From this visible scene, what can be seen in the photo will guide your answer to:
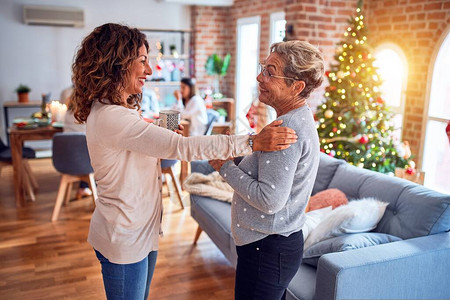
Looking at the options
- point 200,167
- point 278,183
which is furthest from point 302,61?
point 200,167

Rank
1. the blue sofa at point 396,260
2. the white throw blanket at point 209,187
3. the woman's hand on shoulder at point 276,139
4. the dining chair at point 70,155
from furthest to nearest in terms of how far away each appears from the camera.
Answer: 1. the dining chair at point 70,155
2. the white throw blanket at point 209,187
3. the blue sofa at point 396,260
4. the woman's hand on shoulder at point 276,139

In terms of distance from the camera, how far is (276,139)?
1305 mm

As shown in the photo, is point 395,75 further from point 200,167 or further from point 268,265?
point 268,265

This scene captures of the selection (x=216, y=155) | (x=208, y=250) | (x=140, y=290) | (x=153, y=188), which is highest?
(x=216, y=155)

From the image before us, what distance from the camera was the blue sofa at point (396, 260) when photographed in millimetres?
1809

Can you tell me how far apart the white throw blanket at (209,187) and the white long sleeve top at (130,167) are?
162 centimetres

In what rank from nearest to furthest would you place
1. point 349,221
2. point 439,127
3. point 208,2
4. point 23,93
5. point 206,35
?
point 349,221 < point 439,127 < point 23,93 < point 208,2 < point 206,35

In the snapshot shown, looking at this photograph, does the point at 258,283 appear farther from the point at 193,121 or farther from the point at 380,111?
the point at 193,121

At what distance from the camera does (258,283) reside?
4.75 feet

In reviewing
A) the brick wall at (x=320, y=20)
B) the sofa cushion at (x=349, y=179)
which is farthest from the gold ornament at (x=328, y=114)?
the sofa cushion at (x=349, y=179)

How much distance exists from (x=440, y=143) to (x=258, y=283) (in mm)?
3345

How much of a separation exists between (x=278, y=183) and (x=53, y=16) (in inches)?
237

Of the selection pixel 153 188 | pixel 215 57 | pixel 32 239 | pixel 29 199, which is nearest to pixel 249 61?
pixel 215 57

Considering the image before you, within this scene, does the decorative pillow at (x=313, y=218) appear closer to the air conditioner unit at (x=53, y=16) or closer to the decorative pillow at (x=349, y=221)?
the decorative pillow at (x=349, y=221)
